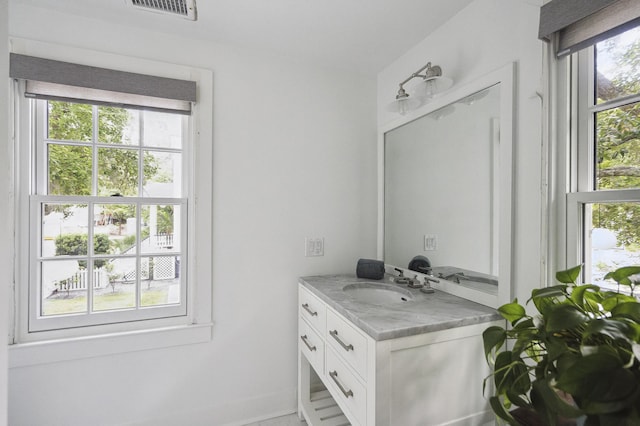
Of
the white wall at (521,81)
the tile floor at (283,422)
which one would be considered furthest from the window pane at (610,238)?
the tile floor at (283,422)

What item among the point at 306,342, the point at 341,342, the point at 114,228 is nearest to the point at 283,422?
the point at 306,342

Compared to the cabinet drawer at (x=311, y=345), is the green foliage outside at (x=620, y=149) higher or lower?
higher

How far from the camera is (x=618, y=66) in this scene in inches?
38.8

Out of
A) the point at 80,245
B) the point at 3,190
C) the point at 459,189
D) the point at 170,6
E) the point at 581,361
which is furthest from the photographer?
the point at 80,245

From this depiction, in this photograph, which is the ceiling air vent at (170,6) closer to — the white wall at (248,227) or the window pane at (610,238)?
the white wall at (248,227)

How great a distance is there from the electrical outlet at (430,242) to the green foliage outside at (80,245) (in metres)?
1.87

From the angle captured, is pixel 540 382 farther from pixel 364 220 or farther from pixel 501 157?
pixel 364 220

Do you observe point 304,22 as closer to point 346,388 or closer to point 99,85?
point 99,85

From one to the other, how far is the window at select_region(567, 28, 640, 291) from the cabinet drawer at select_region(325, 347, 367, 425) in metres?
0.94

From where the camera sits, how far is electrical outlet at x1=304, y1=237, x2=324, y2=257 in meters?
2.04

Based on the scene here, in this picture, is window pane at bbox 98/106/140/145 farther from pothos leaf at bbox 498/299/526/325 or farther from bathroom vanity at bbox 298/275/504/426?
pothos leaf at bbox 498/299/526/325

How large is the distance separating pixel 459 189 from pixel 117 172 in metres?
1.94

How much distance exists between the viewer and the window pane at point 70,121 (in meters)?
1.61

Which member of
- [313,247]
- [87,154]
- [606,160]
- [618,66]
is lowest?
[313,247]
